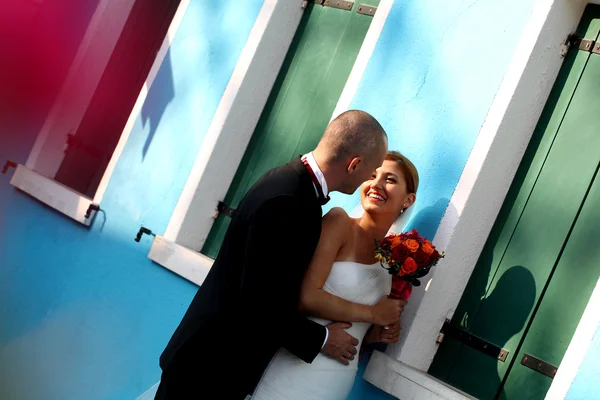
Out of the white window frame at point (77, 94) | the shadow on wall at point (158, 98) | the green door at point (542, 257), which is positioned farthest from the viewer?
the white window frame at point (77, 94)

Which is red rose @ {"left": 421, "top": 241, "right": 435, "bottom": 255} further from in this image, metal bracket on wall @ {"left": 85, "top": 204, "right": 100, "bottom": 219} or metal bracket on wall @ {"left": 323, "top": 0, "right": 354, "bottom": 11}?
metal bracket on wall @ {"left": 85, "top": 204, "right": 100, "bottom": 219}

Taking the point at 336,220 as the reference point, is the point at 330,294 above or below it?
below

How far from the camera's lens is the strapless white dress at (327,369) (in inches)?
157

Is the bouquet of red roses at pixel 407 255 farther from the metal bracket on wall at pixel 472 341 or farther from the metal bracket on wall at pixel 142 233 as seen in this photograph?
the metal bracket on wall at pixel 142 233

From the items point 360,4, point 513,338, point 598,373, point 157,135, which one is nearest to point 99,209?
point 157,135

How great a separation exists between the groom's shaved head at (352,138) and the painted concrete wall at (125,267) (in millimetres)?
2066

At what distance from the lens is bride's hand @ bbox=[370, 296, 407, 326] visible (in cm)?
409

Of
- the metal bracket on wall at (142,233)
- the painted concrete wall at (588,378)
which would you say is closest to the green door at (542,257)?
the painted concrete wall at (588,378)

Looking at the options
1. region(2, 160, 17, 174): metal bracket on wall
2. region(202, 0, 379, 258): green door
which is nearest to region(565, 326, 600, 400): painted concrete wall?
region(202, 0, 379, 258): green door

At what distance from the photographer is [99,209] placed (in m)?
6.35

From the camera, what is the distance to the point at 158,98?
6.29 metres

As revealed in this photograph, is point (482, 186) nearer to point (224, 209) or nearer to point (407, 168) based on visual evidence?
point (407, 168)

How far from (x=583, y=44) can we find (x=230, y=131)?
94.5 inches

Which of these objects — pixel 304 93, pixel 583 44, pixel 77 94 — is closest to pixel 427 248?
pixel 583 44
